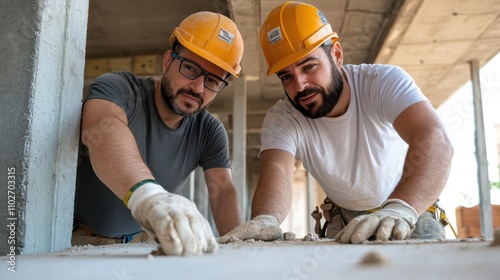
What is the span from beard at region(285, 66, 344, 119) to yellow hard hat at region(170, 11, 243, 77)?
481 millimetres

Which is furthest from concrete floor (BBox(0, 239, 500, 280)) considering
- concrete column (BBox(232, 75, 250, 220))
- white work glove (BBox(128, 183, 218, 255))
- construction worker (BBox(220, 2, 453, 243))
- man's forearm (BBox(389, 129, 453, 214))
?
concrete column (BBox(232, 75, 250, 220))

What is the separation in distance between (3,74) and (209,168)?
1593mm

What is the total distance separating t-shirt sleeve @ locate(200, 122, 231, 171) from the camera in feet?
10.2

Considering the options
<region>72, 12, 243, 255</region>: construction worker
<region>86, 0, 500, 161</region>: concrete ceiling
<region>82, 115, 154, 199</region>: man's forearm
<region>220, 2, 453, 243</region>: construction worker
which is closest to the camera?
<region>82, 115, 154, 199</region>: man's forearm

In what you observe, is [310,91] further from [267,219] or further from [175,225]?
[175,225]

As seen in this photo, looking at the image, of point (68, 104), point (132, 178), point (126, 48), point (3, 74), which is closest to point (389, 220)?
point (132, 178)

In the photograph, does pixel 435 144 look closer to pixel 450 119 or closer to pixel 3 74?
pixel 3 74

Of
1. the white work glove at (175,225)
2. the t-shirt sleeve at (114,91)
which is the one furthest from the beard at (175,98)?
the white work glove at (175,225)

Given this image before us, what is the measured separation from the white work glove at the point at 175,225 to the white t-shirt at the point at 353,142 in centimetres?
143

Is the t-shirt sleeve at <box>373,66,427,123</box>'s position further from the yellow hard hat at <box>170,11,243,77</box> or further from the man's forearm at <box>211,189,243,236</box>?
the man's forearm at <box>211,189,243,236</box>

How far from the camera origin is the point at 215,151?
3131 mm

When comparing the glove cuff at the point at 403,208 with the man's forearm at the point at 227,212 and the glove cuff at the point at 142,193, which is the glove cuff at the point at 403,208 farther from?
the man's forearm at the point at 227,212

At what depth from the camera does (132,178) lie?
1765 millimetres

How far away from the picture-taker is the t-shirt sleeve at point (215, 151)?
10.2 ft
